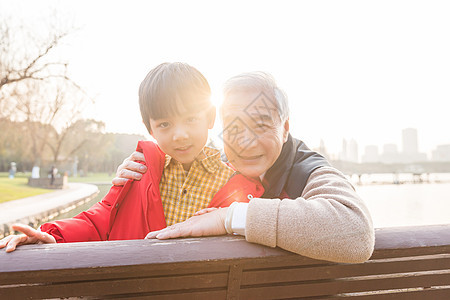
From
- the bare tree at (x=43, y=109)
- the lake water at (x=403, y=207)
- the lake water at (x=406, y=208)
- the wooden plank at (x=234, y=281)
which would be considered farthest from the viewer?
the lake water at (x=406, y=208)

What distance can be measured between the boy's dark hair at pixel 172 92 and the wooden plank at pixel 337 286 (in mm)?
980

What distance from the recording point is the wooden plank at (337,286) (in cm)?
113

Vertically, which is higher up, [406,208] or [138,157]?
[138,157]

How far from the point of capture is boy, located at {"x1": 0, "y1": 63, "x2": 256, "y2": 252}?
1.78 m

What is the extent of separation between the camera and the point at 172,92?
6.10 feet

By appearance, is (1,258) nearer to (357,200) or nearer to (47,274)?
(47,274)

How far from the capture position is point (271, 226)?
1130 millimetres

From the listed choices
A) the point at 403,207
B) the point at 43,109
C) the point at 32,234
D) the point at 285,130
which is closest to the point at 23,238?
the point at 32,234

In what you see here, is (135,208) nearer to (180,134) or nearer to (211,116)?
(180,134)

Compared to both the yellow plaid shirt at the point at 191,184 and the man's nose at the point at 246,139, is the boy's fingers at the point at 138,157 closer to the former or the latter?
the yellow plaid shirt at the point at 191,184

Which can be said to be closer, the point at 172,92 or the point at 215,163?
the point at 172,92

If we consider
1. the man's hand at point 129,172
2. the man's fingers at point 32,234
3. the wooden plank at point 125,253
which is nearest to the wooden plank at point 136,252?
the wooden plank at point 125,253

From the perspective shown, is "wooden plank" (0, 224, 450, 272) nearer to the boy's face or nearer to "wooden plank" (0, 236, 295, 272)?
"wooden plank" (0, 236, 295, 272)

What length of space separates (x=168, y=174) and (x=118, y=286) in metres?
1.03
